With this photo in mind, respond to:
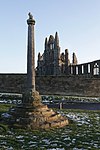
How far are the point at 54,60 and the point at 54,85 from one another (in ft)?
59.0

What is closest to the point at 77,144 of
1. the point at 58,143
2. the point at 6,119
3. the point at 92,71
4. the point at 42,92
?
the point at 58,143

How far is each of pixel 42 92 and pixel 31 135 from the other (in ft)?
73.5

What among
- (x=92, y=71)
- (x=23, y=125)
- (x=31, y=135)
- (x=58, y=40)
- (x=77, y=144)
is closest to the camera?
(x=77, y=144)

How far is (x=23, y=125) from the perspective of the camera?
13.2 metres

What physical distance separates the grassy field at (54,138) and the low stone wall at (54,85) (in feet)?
66.1

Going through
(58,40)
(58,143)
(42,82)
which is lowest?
(58,143)

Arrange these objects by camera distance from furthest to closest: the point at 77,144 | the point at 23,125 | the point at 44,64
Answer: the point at 44,64
the point at 23,125
the point at 77,144

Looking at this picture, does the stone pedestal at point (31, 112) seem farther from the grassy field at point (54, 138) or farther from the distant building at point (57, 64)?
the distant building at point (57, 64)

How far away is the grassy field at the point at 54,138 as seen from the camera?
31.4 feet

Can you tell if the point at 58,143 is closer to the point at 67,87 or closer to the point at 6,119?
the point at 6,119

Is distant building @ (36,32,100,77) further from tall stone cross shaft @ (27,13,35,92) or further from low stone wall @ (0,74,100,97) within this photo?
tall stone cross shaft @ (27,13,35,92)

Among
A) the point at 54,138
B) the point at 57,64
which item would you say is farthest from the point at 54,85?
the point at 54,138

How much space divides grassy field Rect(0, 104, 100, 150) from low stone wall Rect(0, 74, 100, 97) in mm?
20144

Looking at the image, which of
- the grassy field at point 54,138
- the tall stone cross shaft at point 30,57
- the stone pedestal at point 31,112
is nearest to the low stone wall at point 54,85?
the tall stone cross shaft at point 30,57
